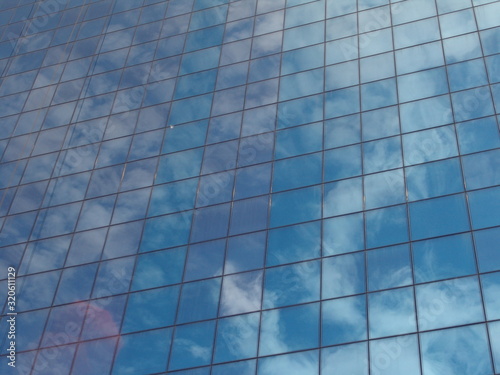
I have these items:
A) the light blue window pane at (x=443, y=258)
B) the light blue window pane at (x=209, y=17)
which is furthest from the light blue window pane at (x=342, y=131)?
the light blue window pane at (x=209, y=17)

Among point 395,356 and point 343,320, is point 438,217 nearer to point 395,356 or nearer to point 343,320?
point 343,320

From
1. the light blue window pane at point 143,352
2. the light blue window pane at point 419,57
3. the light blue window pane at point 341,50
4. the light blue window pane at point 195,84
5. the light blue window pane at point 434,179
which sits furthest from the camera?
the light blue window pane at point 195,84

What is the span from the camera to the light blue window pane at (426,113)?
39562mm

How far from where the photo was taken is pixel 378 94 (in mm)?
42344

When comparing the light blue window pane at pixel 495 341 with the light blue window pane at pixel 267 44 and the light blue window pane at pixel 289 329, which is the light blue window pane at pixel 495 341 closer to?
the light blue window pane at pixel 289 329

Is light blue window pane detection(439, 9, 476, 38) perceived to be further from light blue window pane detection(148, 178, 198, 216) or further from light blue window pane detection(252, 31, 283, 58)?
light blue window pane detection(148, 178, 198, 216)

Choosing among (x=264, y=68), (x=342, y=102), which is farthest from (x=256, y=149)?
(x=264, y=68)

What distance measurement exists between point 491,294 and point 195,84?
77.6ft

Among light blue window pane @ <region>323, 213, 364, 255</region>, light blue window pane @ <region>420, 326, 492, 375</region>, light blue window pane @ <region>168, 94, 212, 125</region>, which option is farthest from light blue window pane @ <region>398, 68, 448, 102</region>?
light blue window pane @ <region>420, 326, 492, 375</region>

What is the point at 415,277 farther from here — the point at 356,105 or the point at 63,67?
the point at 63,67

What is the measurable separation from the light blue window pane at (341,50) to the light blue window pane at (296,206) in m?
9.91

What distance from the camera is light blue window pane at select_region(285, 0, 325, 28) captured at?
162 feet

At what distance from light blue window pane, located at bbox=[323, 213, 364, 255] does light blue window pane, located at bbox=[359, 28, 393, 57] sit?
1213cm

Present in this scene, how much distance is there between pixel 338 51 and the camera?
1817 inches
